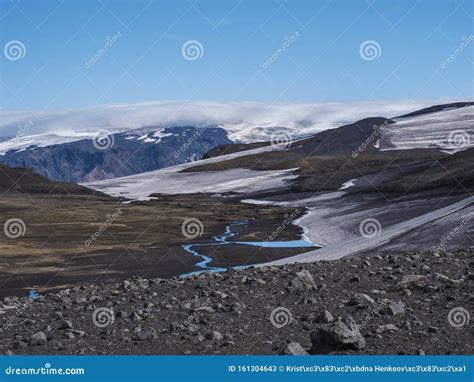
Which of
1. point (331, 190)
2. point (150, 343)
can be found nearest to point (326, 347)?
point (150, 343)

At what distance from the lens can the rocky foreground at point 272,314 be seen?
15.7 metres

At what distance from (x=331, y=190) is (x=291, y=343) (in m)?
123

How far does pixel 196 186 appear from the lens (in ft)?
619

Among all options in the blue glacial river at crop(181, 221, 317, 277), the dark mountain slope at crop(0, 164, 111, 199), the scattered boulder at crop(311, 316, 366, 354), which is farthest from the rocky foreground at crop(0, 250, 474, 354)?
the dark mountain slope at crop(0, 164, 111, 199)

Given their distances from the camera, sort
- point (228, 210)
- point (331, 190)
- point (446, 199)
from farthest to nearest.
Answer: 1. point (331, 190)
2. point (228, 210)
3. point (446, 199)

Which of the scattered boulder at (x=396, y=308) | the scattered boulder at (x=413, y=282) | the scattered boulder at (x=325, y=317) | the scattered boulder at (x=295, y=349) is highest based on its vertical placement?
the scattered boulder at (x=413, y=282)

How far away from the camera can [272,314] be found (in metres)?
18.7

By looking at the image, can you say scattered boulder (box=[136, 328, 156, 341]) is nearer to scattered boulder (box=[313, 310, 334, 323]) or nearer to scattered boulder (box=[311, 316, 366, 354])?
scattered boulder (box=[313, 310, 334, 323])

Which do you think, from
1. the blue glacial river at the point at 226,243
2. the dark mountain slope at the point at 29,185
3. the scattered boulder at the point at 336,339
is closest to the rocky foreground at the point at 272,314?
the scattered boulder at the point at 336,339

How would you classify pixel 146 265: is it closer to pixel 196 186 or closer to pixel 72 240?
pixel 72 240

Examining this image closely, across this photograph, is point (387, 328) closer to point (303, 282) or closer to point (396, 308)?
point (396, 308)

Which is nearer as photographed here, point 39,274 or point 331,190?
point 39,274

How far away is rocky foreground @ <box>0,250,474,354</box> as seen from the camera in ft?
51.6

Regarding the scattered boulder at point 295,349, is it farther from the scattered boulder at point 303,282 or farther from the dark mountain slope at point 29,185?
the dark mountain slope at point 29,185
